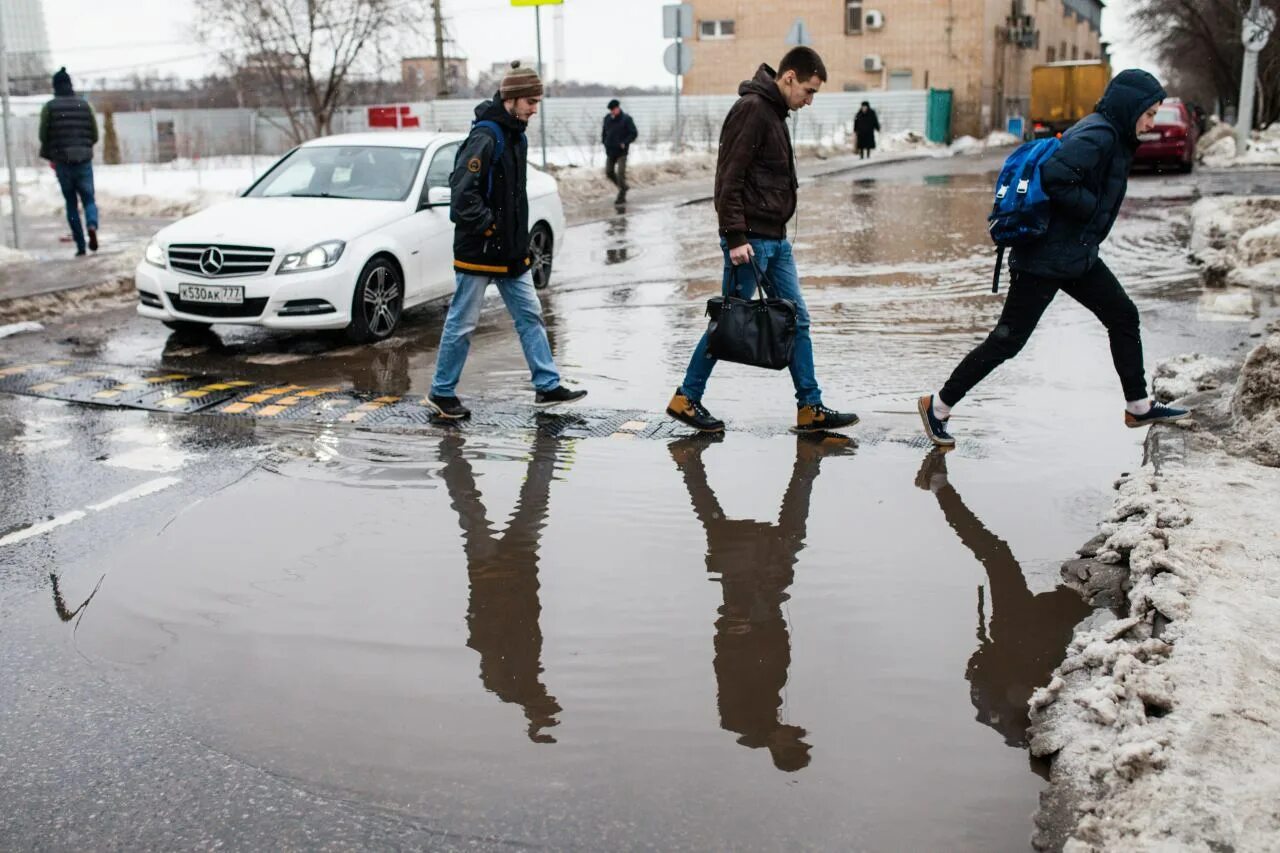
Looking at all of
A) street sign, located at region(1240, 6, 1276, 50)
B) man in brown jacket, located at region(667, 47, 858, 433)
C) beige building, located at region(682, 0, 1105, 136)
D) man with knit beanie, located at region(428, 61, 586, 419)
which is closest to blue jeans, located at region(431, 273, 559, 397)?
man with knit beanie, located at region(428, 61, 586, 419)

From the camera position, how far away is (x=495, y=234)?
6.85 metres

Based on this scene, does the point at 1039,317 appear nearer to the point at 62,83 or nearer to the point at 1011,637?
the point at 1011,637

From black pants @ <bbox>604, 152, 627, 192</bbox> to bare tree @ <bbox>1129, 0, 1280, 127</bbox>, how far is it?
2603 centimetres

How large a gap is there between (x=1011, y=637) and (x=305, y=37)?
88.6 feet

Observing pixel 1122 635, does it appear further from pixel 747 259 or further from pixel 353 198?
pixel 353 198

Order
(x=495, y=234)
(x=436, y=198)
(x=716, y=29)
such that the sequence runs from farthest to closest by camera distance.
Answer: (x=716, y=29)
(x=436, y=198)
(x=495, y=234)

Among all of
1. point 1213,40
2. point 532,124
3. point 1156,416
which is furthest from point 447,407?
point 1213,40

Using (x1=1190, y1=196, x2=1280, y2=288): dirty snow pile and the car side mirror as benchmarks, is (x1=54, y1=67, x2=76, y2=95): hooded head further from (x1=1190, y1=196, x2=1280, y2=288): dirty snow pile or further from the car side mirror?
(x1=1190, y1=196, x2=1280, y2=288): dirty snow pile

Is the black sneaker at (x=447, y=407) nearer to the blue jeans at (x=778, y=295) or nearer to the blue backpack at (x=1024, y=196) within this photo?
the blue jeans at (x=778, y=295)

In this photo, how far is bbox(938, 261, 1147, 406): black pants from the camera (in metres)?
5.94

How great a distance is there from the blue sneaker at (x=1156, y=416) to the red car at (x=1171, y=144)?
890 inches

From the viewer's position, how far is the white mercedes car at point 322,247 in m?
8.73

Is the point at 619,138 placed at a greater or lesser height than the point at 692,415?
greater

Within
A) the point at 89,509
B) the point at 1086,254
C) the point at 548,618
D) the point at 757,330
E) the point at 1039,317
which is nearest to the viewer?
the point at 548,618
